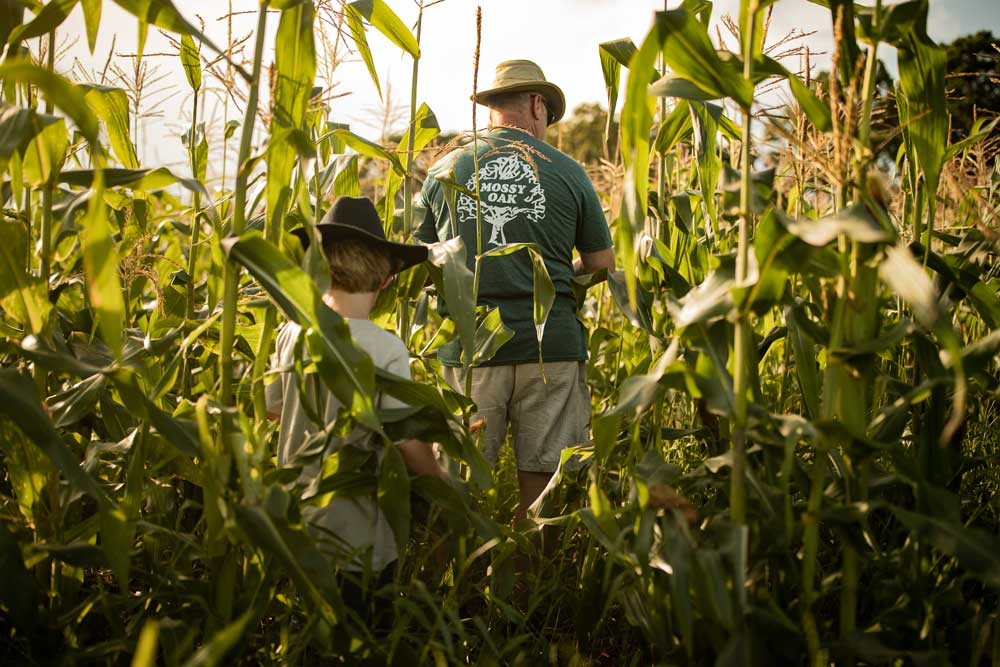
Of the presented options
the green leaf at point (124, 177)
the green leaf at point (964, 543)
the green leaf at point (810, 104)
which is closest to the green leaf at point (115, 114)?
the green leaf at point (124, 177)

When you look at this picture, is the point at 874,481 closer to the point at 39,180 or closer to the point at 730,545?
the point at 730,545

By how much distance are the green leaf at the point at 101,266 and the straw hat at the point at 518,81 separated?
2.04 metres

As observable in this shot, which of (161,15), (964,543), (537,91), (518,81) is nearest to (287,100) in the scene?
(161,15)

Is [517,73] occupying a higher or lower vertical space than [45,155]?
higher

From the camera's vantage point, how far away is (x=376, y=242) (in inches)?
84.3

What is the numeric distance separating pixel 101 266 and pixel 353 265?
0.77 metres

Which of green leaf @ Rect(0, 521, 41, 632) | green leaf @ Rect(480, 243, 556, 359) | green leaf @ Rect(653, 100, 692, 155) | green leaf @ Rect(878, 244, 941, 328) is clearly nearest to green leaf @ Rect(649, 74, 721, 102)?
green leaf @ Rect(653, 100, 692, 155)

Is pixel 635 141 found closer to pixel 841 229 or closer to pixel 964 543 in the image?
pixel 841 229

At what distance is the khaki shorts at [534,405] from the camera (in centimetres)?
312

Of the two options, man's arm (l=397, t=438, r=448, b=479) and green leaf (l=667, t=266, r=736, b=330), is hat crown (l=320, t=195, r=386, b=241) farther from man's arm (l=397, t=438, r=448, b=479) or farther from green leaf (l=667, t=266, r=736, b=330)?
green leaf (l=667, t=266, r=736, b=330)

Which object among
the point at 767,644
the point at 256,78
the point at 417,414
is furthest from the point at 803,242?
the point at 256,78

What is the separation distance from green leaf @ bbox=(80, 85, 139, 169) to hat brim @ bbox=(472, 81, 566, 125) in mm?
1374

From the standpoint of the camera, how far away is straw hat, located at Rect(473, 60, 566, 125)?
3201mm

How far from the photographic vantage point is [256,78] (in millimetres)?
1725
